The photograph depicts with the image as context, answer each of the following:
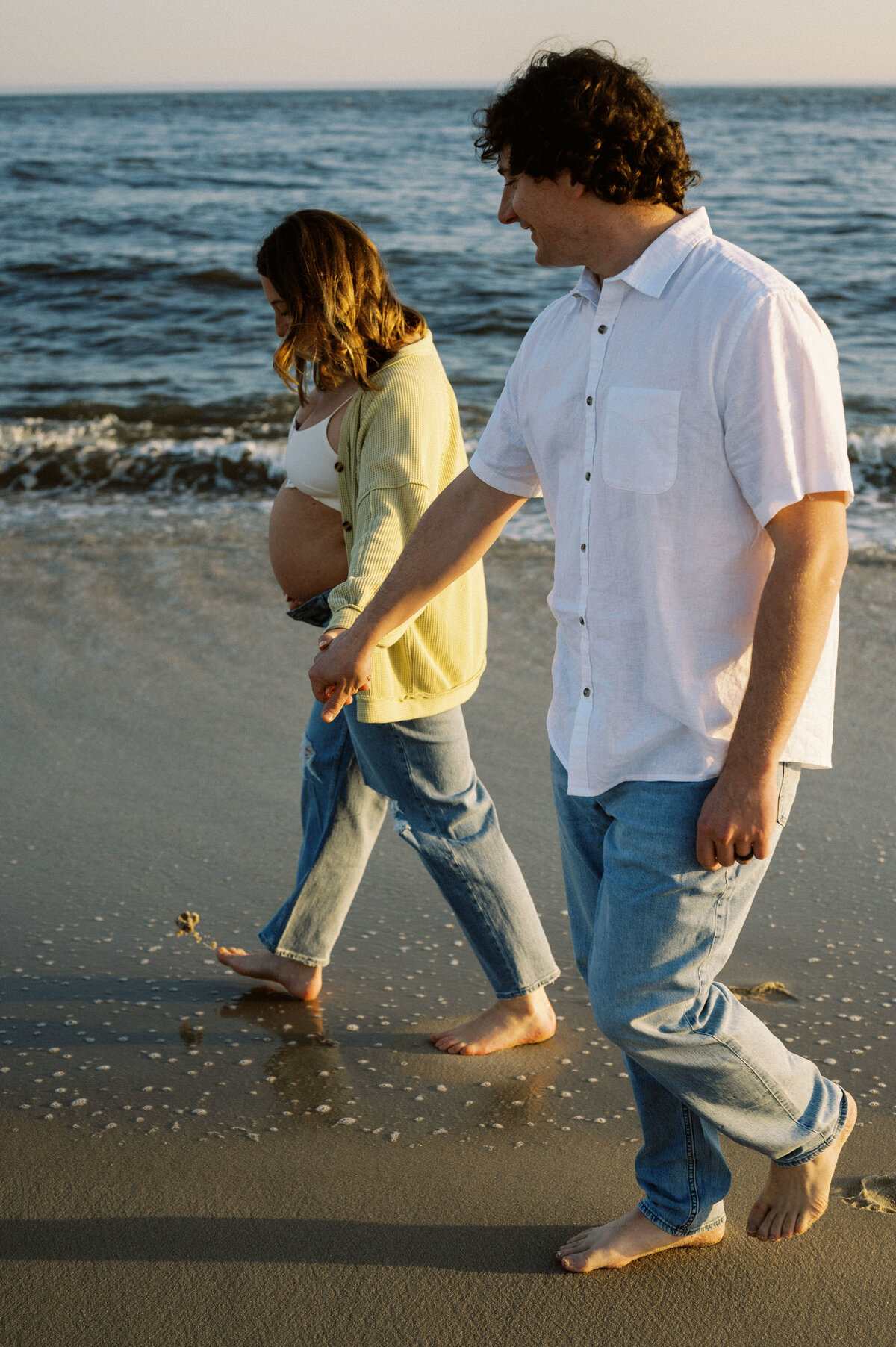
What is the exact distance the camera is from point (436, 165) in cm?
2731

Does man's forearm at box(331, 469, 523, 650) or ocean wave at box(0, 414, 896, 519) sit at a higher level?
man's forearm at box(331, 469, 523, 650)

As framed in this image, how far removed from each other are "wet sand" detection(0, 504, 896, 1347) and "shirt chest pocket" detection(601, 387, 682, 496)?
1.29 m

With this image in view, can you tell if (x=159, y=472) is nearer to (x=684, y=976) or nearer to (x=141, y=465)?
(x=141, y=465)

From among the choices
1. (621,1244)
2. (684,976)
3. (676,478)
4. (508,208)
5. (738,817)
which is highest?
(508,208)

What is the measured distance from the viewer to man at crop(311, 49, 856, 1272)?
1.54 meters

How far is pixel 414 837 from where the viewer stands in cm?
255

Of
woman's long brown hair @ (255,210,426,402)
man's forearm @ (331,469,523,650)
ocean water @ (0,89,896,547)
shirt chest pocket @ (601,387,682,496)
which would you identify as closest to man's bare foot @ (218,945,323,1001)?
man's forearm @ (331,469,523,650)

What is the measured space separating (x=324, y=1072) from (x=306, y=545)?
3.76 feet

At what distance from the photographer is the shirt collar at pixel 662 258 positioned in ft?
5.41

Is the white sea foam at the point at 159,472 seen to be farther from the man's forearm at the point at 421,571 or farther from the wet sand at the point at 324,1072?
the man's forearm at the point at 421,571

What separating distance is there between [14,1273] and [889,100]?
69958 millimetres

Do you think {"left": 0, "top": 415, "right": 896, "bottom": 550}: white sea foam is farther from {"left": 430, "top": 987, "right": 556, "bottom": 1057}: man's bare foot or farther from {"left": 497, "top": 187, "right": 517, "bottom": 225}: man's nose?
{"left": 497, "top": 187, "right": 517, "bottom": 225}: man's nose

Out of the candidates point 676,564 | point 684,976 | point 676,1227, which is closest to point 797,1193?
point 676,1227

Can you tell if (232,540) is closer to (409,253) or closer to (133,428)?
(133,428)
